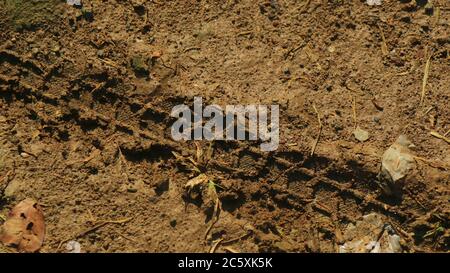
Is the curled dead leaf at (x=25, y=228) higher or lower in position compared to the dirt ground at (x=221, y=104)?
lower

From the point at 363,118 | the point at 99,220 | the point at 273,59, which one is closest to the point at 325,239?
the point at 363,118

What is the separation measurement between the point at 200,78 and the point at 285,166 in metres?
0.70

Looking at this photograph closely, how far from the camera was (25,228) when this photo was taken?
2891 millimetres

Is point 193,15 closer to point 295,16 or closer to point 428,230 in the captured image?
point 295,16

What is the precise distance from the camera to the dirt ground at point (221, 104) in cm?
292

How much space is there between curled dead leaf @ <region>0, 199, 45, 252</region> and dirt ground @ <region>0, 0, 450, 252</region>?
0.16 ft

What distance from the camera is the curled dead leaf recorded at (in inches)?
114

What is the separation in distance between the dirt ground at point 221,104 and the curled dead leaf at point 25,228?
1.9 inches

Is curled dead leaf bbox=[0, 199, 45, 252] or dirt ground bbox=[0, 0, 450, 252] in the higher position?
dirt ground bbox=[0, 0, 450, 252]

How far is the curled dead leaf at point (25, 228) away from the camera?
114 inches

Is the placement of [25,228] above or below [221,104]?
below

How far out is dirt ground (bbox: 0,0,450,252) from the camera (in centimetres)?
292

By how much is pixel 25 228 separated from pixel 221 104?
129 cm

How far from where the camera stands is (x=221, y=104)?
117 inches
